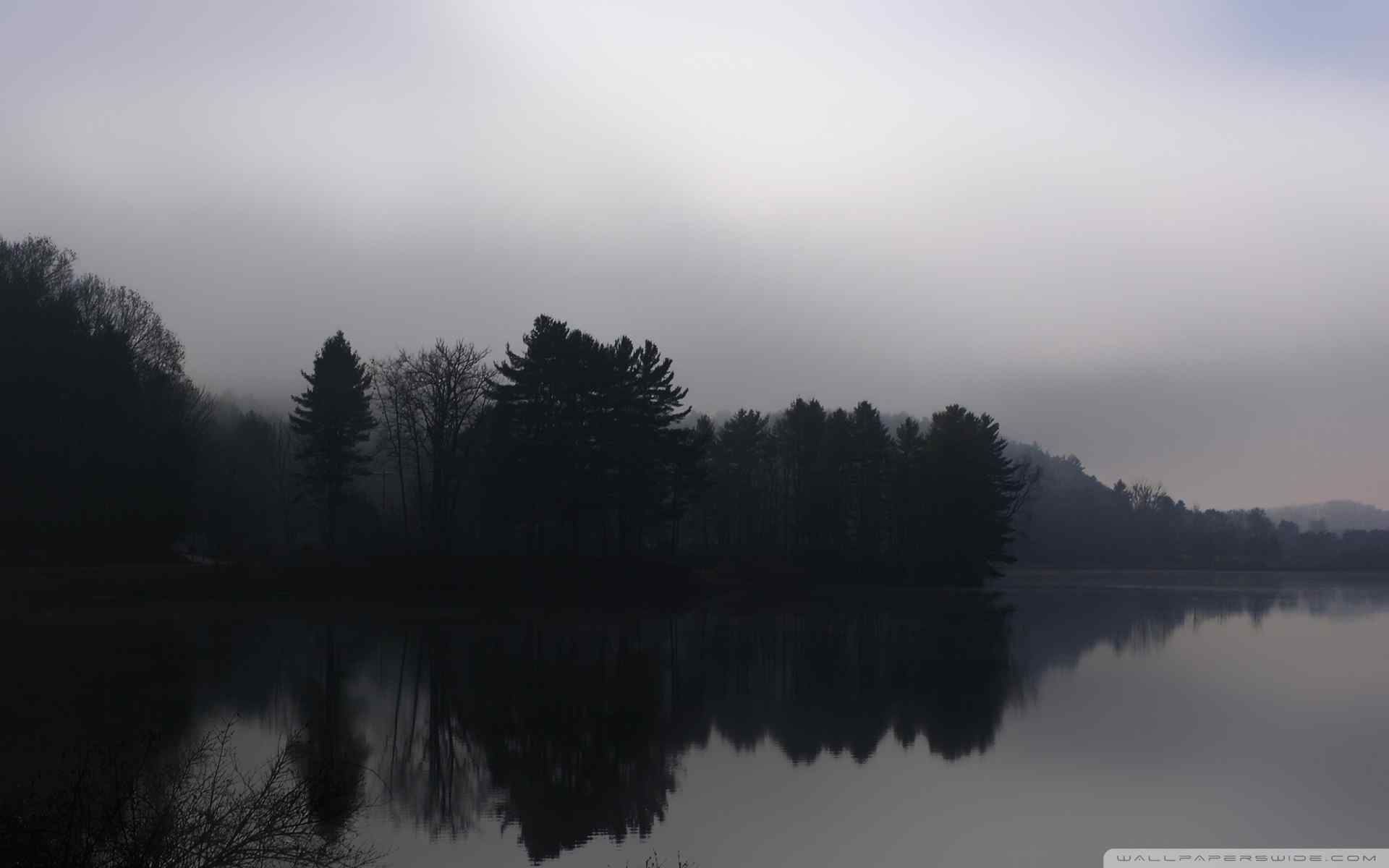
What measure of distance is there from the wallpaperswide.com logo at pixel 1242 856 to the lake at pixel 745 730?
3.14ft

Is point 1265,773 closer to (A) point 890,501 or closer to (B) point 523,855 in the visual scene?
(B) point 523,855

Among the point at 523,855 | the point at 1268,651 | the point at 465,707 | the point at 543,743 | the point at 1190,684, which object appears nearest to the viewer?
the point at 523,855

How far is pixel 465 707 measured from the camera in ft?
70.4

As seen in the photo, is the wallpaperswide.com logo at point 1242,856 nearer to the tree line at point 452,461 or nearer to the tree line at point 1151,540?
the tree line at point 452,461

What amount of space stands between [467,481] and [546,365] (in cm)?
1379

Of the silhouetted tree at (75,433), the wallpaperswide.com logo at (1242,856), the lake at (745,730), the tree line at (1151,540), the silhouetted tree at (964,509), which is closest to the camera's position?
the wallpaperswide.com logo at (1242,856)

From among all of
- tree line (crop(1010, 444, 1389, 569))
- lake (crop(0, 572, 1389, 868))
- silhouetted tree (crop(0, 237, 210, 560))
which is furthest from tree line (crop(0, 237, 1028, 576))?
tree line (crop(1010, 444, 1389, 569))

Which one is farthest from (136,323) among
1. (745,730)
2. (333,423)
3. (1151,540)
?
(1151,540)

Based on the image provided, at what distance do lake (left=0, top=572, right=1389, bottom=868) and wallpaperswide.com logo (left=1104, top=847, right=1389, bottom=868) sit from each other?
37.7 inches

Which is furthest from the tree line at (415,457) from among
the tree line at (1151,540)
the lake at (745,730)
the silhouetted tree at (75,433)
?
the tree line at (1151,540)

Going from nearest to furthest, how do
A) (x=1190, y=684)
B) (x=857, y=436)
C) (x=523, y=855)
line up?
(x=523, y=855) < (x=1190, y=684) < (x=857, y=436)

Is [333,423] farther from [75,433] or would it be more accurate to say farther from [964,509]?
[964,509]

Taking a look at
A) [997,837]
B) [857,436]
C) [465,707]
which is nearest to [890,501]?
[857,436]

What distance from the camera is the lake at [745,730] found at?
546 inches
